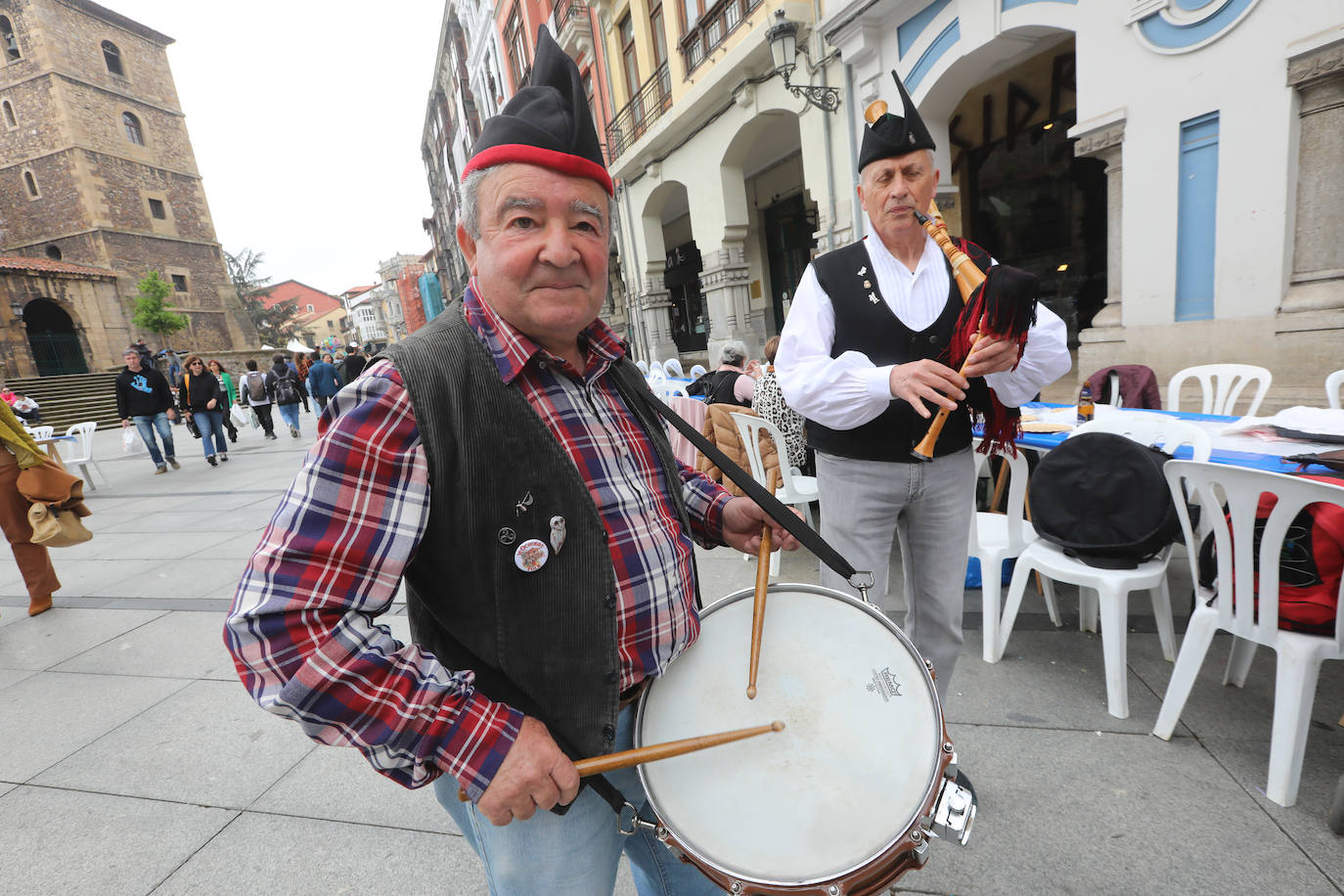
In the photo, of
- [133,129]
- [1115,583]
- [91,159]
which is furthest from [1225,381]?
[133,129]

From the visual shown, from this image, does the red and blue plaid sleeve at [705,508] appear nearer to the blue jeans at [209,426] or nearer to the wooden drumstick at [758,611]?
the wooden drumstick at [758,611]

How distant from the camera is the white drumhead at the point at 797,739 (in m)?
0.94

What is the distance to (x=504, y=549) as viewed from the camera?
0.85 m

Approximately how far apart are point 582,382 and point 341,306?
93.1m

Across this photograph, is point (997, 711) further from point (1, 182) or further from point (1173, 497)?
point (1, 182)

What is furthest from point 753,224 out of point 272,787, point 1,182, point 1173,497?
point 1,182

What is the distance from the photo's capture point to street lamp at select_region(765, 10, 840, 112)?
712 cm

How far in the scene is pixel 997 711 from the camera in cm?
234

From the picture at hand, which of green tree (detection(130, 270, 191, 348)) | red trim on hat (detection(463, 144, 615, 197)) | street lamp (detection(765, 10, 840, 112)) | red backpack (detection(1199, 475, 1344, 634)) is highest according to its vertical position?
green tree (detection(130, 270, 191, 348))

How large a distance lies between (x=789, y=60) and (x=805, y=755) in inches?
321

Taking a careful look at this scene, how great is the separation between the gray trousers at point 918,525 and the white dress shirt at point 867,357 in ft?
0.66

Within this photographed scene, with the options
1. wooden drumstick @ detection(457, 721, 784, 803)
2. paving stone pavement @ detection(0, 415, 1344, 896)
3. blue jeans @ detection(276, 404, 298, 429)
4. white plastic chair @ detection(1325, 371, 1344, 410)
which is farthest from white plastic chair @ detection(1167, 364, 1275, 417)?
blue jeans @ detection(276, 404, 298, 429)

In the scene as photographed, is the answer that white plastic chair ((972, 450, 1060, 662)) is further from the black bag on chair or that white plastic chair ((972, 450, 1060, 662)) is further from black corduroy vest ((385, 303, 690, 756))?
black corduroy vest ((385, 303, 690, 756))

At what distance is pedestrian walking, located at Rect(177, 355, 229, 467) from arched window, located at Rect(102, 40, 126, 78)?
108ft
